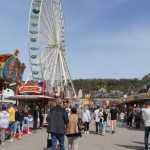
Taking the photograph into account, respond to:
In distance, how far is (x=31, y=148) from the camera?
16.2m

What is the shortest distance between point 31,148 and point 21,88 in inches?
668

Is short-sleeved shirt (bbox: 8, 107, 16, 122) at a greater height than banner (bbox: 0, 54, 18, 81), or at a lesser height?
lesser

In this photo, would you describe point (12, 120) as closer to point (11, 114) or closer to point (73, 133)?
point (11, 114)

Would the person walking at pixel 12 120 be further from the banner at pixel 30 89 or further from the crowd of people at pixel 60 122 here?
the banner at pixel 30 89

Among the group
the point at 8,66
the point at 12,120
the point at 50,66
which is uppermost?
the point at 50,66

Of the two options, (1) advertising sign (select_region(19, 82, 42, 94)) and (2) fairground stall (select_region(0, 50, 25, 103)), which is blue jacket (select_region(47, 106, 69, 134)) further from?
(1) advertising sign (select_region(19, 82, 42, 94))

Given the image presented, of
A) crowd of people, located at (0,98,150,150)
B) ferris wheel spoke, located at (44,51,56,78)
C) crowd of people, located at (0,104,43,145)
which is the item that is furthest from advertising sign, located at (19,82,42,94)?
ferris wheel spoke, located at (44,51,56,78)

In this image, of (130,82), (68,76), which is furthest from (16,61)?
(130,82)

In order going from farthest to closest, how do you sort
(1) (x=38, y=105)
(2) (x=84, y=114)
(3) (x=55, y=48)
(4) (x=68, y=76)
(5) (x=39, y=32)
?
(4) (x=68, y=76), (3) (x=55, y=48), (5) (x=39, y=32), (1) (x=38, y=105), (2) (x=84, y=114)

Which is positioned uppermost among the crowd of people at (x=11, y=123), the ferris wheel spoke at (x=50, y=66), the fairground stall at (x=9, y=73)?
the ferris wheel spoke at (x=50, y=66)

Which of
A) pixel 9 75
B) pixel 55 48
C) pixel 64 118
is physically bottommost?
pixel 64 118

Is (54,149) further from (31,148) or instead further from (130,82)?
(130,82)

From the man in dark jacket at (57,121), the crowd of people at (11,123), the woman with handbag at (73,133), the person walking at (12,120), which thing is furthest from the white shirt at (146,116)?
the person walking at (12,120)

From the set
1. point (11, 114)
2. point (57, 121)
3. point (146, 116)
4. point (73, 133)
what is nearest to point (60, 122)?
point (57, 121)
